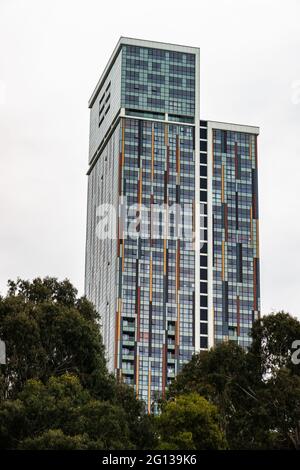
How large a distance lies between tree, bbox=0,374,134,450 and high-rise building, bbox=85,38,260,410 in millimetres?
97655

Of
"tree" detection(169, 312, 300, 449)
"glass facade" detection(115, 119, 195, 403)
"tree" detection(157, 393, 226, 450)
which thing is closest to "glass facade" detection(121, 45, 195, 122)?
"glass facade" detection(115, 119, 195, 403)

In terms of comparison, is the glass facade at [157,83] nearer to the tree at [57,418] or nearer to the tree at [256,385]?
the tree at [256,385]

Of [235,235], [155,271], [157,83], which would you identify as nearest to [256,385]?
[155,271]

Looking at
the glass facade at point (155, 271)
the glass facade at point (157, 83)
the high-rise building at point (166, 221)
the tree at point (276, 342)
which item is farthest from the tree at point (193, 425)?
the glass facade at point (157, 83)

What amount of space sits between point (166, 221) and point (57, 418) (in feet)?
370

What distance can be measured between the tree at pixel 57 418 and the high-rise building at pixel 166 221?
97655 mm

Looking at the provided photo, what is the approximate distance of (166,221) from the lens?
169m

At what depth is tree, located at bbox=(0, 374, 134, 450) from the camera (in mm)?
56156

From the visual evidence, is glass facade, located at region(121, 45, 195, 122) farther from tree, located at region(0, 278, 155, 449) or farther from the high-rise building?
tree, located at region(0, 278, 155, 449)

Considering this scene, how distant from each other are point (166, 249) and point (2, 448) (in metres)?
112

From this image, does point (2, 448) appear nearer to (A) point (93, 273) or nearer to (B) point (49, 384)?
(B) point (49, 384)

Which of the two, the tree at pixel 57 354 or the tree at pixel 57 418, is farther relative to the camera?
the tree at pixel 57 354

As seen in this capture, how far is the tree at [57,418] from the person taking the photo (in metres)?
56.2
